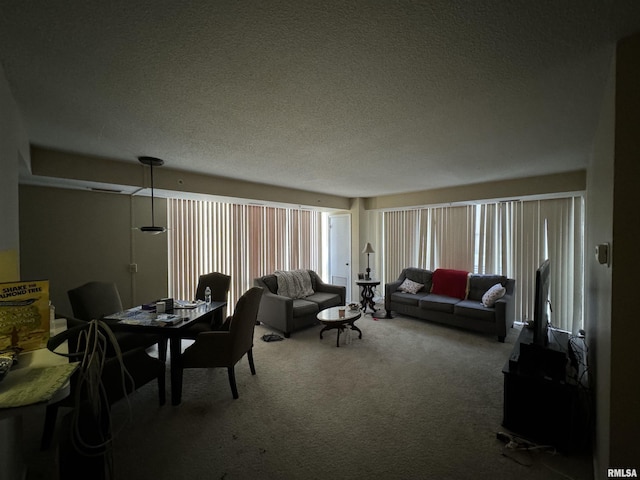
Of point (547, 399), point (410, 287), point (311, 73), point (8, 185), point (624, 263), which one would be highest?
point (311, 73)

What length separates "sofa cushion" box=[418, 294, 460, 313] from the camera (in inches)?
180

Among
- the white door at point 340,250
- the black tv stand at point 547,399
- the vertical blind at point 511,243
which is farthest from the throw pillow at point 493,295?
the white door at point 340,250

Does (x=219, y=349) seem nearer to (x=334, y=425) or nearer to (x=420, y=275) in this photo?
(x=334, y=425)

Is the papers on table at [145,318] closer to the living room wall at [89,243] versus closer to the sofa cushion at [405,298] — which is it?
the living room wall at [89,243]

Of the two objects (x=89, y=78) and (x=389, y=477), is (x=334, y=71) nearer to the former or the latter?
(x=89, y=78)

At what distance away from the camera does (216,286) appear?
12.8 feet

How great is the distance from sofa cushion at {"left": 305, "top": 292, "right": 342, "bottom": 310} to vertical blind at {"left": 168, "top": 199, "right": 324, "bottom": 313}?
123 cm

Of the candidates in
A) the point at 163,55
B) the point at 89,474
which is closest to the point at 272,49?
the point at 163,55

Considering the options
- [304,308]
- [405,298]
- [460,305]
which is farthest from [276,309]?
[460,305]

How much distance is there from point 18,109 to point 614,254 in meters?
3.64

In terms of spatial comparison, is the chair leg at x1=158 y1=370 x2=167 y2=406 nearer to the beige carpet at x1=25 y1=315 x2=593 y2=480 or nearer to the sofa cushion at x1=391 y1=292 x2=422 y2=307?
the beige carpet at x1=25 y1=315 x2=593 y2=480

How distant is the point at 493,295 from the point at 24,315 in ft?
16.6

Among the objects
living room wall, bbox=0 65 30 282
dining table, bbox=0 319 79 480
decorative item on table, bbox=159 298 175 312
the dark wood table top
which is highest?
living room wall, bbox=0 65 30 282

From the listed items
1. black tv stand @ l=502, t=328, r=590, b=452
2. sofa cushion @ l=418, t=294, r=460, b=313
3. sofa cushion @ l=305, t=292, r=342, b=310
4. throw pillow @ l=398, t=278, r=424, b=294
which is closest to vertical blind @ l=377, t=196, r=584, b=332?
throw pillow @ l=398, t=278, r=424, b=294
